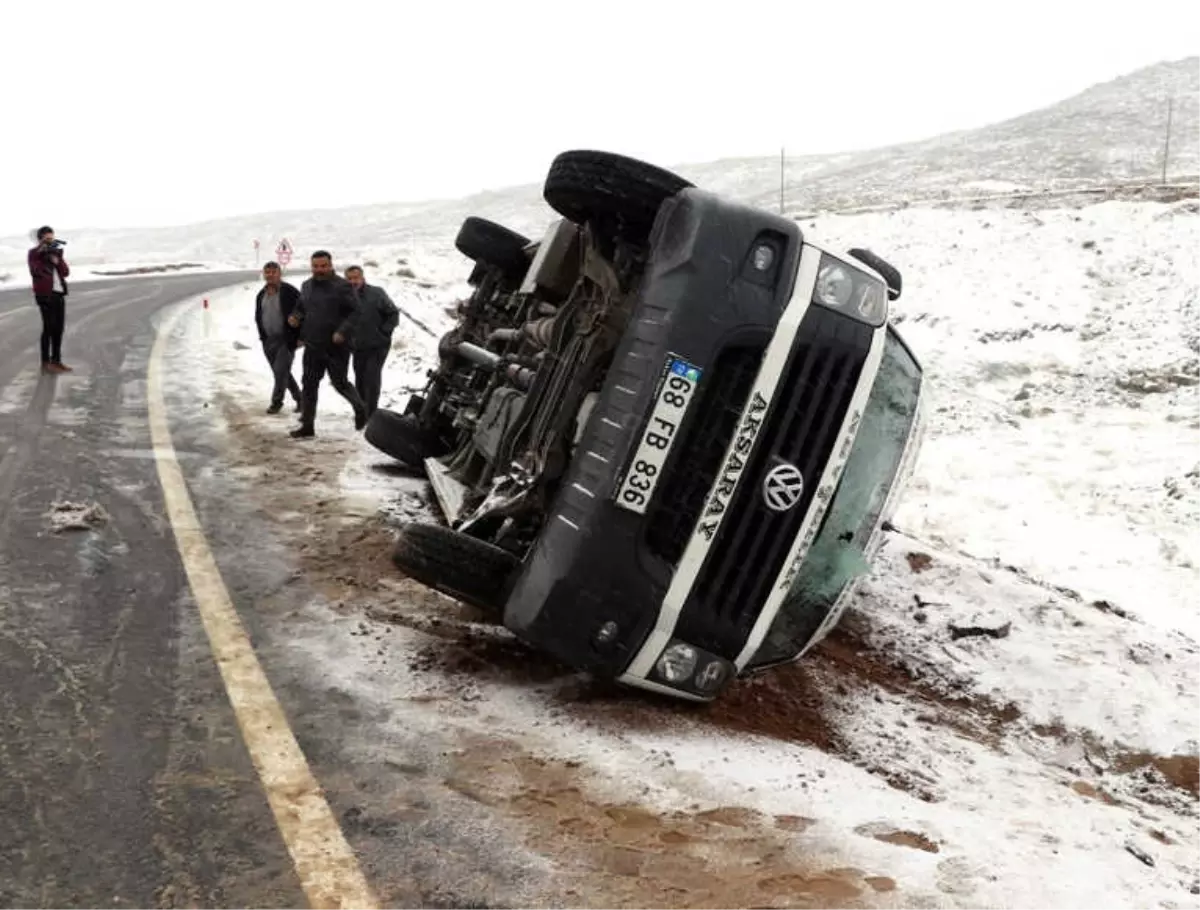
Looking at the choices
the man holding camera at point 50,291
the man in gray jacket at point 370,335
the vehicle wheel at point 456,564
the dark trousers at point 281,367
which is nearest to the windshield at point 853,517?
the vehicle wheel at point 456,564

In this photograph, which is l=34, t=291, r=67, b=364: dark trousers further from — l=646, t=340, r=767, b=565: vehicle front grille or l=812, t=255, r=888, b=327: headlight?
l=812, t=255, r=888, b=327: headlight

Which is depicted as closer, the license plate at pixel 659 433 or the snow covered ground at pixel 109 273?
the license plate at pixel 659 433

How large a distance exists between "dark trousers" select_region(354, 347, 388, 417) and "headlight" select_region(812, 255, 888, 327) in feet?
16.8

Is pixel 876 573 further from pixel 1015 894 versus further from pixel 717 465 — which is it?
pixel 1015 894

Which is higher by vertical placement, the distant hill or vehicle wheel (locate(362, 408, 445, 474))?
the distant hill

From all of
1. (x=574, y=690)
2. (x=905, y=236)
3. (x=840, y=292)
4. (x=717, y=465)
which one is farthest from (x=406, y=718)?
(x=905, y=236)

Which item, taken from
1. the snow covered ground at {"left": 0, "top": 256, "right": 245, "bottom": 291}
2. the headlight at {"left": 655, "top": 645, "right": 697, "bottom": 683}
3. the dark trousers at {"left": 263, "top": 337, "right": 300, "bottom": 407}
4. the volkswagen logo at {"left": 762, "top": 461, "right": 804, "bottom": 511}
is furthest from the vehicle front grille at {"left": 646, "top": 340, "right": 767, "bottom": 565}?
the snow covered ground at {"left": 0, "top": 256, "right": 245, "bottom": 291}

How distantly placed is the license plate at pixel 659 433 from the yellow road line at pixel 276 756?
129 centimetres

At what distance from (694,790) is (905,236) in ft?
60.7

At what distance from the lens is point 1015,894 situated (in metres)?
2.39

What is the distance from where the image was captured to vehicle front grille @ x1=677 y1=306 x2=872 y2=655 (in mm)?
3338

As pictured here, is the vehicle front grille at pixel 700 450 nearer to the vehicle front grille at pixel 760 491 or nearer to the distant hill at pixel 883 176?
the vehicle front grille at pixel 760 491

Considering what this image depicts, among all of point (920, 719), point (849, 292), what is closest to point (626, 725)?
point (920, 719)

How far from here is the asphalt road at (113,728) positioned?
7.18 feet
